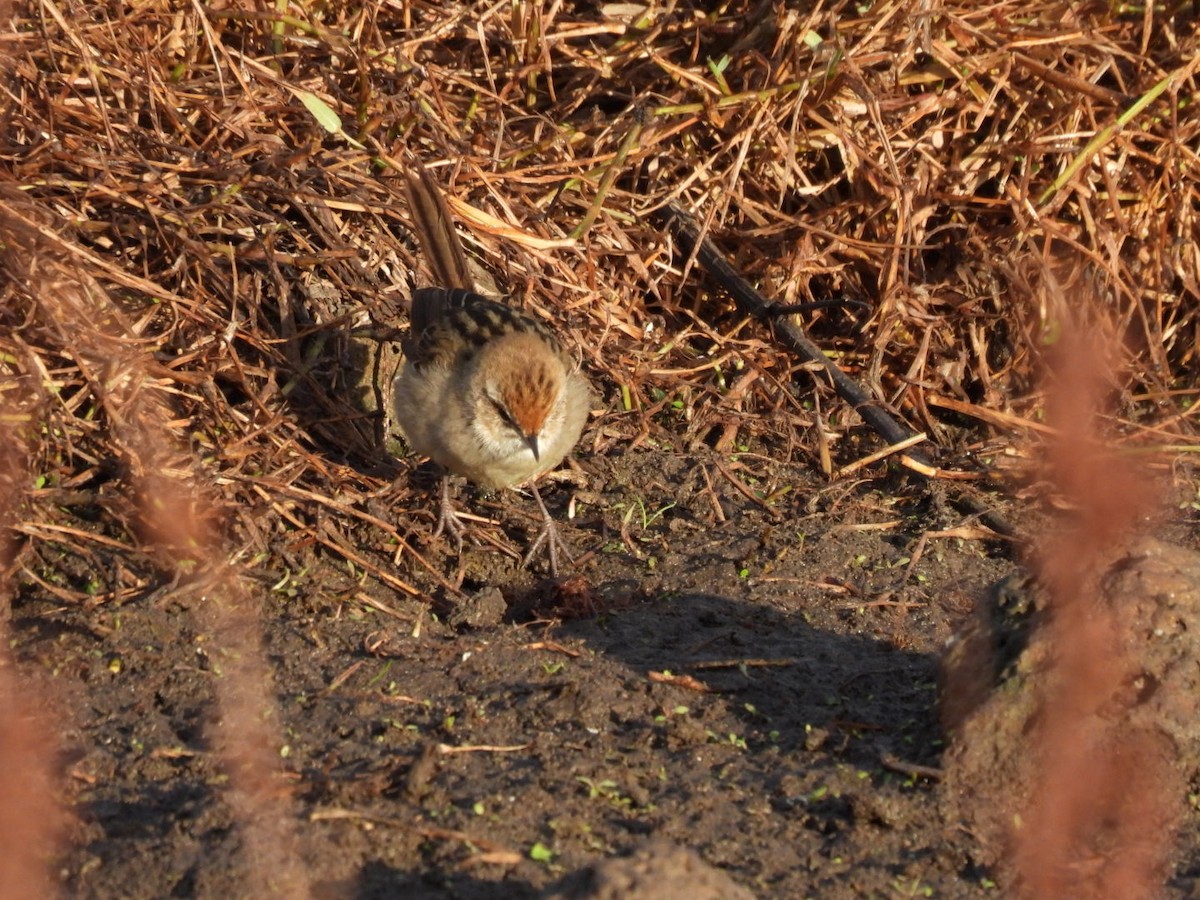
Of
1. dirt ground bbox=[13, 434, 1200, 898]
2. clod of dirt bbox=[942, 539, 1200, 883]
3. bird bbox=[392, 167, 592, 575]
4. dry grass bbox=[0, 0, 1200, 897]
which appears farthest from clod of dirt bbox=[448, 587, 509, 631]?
clod of dirt bbox=[942, 539, 1200, 883]

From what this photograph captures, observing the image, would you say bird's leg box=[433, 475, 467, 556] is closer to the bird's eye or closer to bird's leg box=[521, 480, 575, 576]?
bird's leg box=[521, 480, 575, 576]

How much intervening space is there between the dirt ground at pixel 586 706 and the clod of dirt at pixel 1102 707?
0.11 metres

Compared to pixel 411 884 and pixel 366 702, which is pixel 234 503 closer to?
pixel 366 702

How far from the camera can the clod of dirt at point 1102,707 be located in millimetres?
3541

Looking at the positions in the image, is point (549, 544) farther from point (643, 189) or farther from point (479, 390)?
point (643, 189)

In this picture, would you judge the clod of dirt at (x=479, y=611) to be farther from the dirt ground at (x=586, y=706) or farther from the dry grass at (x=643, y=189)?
the dry grass at (x=643, y=189)

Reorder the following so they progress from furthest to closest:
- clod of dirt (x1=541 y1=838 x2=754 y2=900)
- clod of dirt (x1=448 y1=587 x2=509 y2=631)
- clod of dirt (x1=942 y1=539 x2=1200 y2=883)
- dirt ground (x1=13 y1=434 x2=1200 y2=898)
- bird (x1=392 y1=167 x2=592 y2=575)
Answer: bird (x1=392 y1=167 x2=592 y2=575)
clod of dirt (x1=448 y1=587 x2=509 y2=631)
clod of dirt (x1=942 y1=539 x2=1200 y2=883)
dirt ground (x1=13 y1=434 x2=1200 y2=898)
clod of dirt (x1=541 y1=838 x2=754 y2=900)

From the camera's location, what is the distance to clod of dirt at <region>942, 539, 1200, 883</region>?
3.54m

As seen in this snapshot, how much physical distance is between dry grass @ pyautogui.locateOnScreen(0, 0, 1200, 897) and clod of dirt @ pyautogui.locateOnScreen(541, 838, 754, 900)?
2783 millimetres

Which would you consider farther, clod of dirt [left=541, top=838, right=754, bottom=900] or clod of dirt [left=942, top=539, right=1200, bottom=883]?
clod of dirt [left=942, top=539, right=1200, bottom=883]

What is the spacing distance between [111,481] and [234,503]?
47 centimetres

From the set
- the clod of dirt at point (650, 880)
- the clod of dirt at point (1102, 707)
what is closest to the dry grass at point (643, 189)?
the clod of dirt at point (1102, 707)

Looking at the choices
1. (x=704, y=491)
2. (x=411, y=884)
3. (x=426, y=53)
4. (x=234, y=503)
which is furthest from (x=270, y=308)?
(x=411, y=884)

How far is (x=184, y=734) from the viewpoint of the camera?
3.95 meters
